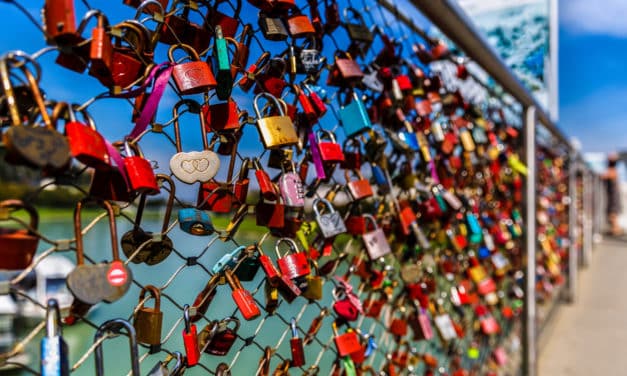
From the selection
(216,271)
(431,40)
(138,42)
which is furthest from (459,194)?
(138,42)

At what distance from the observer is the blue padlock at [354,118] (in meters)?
0.69

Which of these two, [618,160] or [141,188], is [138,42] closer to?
[141,188]

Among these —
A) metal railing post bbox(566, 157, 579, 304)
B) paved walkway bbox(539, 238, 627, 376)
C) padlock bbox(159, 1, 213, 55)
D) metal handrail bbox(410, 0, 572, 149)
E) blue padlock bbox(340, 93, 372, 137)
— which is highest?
metal handrail bbox(410, 0, 572, 149)

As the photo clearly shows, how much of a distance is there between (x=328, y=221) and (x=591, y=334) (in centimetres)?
237

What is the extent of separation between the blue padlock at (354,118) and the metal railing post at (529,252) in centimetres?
121

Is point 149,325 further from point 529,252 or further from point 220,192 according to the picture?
point 529,252

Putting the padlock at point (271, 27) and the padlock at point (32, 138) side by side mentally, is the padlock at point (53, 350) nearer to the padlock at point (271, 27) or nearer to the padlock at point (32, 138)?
the padlock at point (32, 138)

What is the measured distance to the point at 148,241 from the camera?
46 centimetres

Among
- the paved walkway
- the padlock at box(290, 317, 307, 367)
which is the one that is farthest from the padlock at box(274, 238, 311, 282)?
the paved walkway

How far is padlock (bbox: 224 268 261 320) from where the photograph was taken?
0.51 m

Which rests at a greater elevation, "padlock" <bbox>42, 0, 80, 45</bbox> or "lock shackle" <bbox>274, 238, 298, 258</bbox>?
"padlock" <bbox>42, 0, 80, 45</bbox>

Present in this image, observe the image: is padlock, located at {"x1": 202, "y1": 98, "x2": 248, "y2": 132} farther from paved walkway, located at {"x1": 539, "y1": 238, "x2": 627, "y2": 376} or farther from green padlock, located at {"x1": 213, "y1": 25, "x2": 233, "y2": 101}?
A: paved walkway, located at {"x1": 539, "y1": 238, "x2": 627, "y2": 376}

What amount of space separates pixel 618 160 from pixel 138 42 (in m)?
8.94

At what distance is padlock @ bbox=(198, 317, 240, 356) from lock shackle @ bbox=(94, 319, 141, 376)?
11cm
